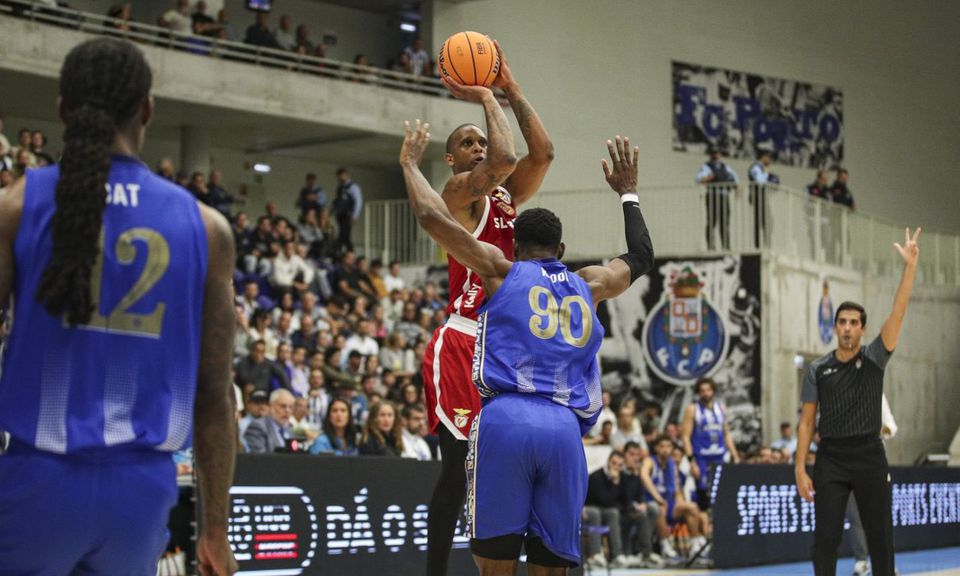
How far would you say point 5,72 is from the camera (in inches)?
818

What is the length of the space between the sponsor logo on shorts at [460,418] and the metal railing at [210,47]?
50.4 feet

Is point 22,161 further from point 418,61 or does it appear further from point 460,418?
point 418,61

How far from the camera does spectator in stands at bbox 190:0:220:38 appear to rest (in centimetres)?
2339

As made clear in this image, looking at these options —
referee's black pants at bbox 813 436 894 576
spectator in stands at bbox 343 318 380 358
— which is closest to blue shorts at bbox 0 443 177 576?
referee's black pants at bbox 813 436 894 576

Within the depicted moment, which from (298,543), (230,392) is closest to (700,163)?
(298,543)

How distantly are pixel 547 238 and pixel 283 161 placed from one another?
23.2m

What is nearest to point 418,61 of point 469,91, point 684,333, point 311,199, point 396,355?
point 311,199

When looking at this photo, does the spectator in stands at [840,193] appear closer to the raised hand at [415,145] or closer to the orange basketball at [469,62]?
the orange basketball at [469,62]

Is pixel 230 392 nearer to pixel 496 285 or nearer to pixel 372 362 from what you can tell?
pixel 496 285

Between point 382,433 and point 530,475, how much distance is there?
7629 millimetres

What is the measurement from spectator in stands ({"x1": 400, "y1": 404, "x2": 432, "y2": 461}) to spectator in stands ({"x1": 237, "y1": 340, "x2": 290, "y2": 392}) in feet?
5.92

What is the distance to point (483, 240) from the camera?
23.3 feet

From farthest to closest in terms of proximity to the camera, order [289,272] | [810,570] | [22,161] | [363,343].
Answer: [289,272], [363,343], [22,161], [810,570]

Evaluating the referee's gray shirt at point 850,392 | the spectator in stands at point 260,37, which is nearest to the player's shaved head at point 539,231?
the referee's gray shirt at point 850,392
